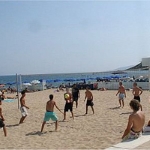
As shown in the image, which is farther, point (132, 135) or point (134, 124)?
point (134, 124)

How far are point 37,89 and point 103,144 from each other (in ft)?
86.9

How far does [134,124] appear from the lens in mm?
6344

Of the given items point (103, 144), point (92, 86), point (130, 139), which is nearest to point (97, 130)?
point (103, 144)

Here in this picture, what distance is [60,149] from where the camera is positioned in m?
6.74

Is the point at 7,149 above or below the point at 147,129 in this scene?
below

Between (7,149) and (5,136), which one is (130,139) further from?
(5,136)

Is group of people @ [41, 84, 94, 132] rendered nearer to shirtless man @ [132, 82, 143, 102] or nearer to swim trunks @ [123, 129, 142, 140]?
shirtless man @ [132, 82, 143, 102]

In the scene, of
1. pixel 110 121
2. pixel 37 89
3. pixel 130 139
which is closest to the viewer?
pixel 130 139

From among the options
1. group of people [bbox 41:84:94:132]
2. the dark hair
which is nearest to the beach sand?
group of people [bbox 41:84:94:132]

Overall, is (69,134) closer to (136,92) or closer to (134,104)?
(134,104)

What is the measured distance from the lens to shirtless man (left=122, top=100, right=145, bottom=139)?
6195 mm

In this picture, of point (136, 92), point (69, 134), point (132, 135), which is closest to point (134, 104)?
point (132, 135)

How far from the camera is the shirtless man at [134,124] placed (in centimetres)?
620

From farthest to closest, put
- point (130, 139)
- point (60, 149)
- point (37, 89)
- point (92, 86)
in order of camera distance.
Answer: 1. point (37, 89)
2. point (92, 86)
3. point (60, 149)
4. point (130, 139)
